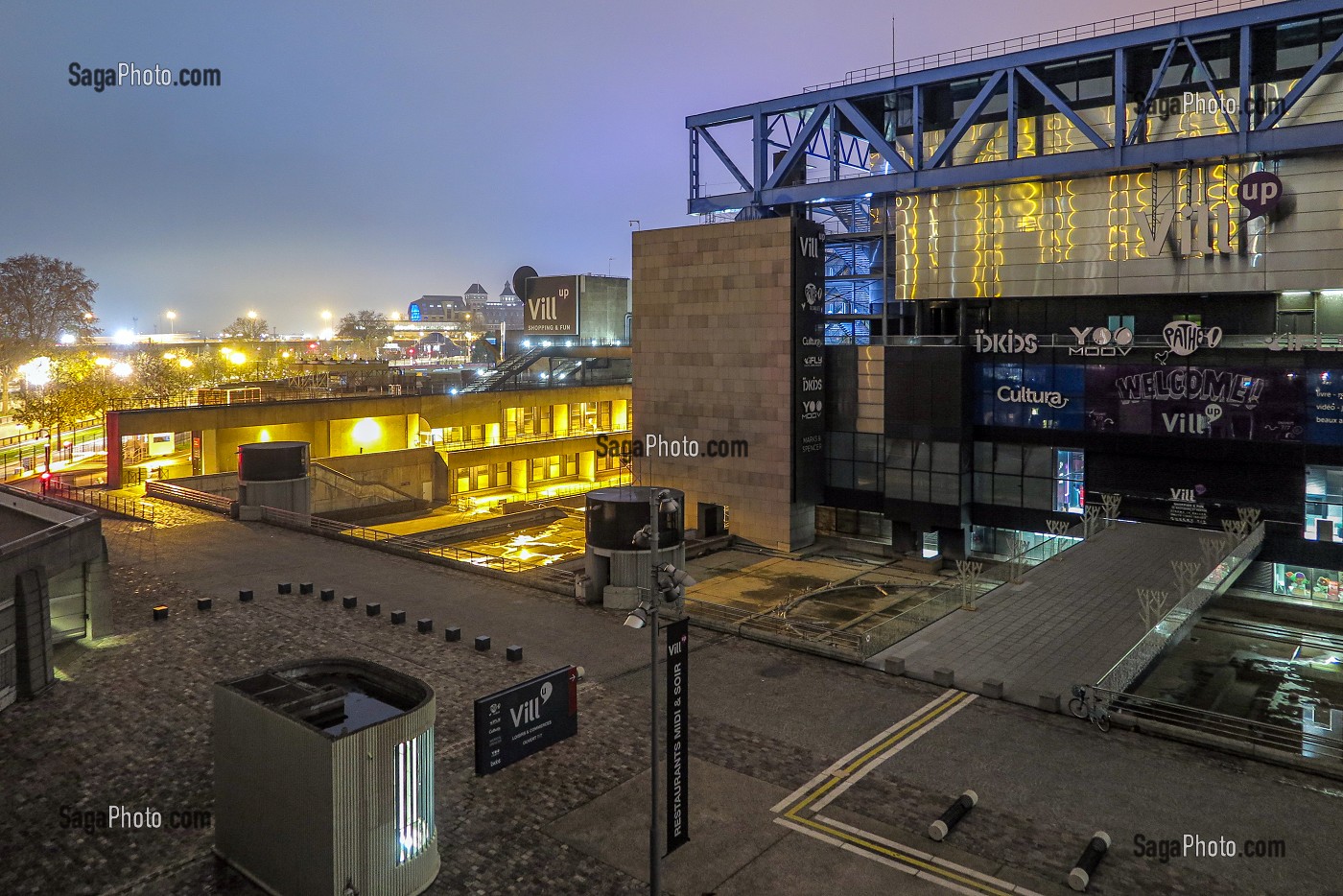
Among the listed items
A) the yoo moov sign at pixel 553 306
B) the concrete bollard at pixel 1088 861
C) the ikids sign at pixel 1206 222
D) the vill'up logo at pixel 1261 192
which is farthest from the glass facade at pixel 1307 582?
the yoo moov sign at pixel 553 306

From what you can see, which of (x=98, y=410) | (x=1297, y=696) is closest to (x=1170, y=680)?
(x=1297, y=696)

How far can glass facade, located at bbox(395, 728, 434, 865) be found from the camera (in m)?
12.9

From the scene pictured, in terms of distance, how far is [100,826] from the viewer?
49.4 feet

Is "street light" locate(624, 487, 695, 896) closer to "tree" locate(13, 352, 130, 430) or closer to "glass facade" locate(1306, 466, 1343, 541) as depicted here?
"glass facade" locate(1306, 466, 1343, 541)

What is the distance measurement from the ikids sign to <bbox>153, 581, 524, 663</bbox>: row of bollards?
31.2 m

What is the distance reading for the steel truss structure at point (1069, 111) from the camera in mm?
36406

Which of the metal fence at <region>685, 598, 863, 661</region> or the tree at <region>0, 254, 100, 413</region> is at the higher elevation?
the tree at <region>0, 254, 100, 413</region>

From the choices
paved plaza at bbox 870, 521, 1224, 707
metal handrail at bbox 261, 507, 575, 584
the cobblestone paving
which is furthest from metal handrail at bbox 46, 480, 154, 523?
paved plaza at bbox 870, 521, 1224, 707

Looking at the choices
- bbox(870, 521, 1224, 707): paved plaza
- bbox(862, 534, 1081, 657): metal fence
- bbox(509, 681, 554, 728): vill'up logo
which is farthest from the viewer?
bbox(862, 534, 1081, 657): metal fence

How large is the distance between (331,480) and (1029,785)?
44447 millimetres

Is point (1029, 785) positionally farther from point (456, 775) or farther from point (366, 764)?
point (366, 764)

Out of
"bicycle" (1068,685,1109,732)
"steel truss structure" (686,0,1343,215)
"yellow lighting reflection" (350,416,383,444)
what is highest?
"steel truss structure" (686,0,1343,215)

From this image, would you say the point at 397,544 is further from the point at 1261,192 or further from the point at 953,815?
the point at 1261,192

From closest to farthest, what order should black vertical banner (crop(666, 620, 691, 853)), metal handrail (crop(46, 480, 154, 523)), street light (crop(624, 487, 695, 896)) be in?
1. street light (crop(624, 487, 695, 896))
2. black vertical banner (crop(666, 620, 691, 853))
3. metal handrail (crop(46, 480, 154, 523))
